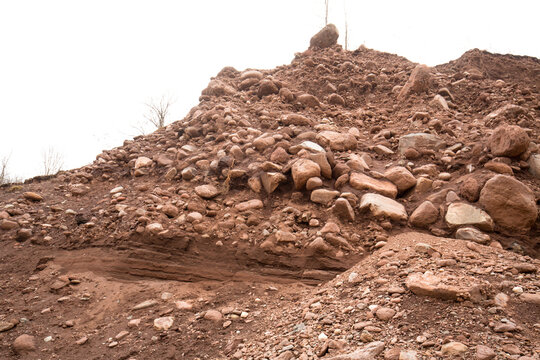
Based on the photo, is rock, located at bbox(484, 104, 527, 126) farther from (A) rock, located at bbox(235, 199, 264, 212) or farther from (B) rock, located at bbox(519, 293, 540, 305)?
(A) rock, located at bbox(235, 199, 264, 212)

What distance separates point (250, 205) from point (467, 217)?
2301mm

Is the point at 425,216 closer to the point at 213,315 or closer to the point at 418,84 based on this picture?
the point at 213,315


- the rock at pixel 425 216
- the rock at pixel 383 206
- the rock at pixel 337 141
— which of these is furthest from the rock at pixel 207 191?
the rock at pixel 425 216

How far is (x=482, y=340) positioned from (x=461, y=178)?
2.41 m

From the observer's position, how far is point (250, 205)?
3.71m

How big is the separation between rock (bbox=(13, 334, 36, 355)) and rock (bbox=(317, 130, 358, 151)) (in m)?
3.75

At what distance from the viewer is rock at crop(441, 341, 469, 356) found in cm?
157

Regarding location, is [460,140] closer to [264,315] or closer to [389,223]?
[389,223]

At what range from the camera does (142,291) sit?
3037 mm

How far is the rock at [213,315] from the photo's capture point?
2.63 metres

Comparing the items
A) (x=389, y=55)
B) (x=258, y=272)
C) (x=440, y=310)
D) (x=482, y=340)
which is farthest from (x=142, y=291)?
(x=389, y=55)

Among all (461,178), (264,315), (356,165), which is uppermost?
(356,165)

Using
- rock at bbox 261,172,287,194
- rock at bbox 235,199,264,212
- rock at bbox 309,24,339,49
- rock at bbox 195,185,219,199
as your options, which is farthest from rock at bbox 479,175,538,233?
rock at bbox 309,24,339,49

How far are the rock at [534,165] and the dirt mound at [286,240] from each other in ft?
0.05
